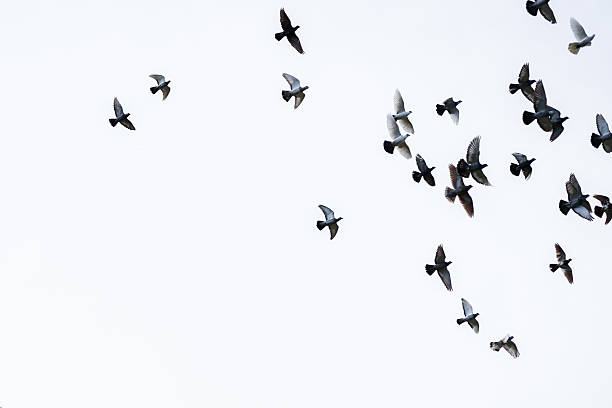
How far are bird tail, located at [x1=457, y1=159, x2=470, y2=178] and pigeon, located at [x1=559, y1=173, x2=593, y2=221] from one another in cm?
313

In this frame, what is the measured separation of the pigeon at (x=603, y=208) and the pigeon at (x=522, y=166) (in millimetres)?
2365

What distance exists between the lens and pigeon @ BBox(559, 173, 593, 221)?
42.3 meters

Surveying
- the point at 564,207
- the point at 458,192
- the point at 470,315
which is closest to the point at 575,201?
the point at 564,207

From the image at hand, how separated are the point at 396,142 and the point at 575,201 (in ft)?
19.3

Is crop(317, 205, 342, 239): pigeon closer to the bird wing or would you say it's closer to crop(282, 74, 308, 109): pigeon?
crop(282, 74, 308, 109): pigeon

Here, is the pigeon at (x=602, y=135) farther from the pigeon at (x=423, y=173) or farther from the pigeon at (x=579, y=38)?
the pigeon at (x=423, y=173)

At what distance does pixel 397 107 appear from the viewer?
44.1 m

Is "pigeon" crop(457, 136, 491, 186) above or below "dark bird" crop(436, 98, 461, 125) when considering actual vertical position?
below

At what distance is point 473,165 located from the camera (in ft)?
138

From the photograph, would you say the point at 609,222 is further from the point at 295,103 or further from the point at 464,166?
the point at 295,103

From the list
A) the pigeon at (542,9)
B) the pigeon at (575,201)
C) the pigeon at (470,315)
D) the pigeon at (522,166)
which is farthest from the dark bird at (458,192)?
the pigeon at (542,9)

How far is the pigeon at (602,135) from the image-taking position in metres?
42.3

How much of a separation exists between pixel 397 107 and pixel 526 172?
483 centimetres

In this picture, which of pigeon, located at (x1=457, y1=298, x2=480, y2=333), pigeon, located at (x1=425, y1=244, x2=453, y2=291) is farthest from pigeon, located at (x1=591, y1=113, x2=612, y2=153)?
pigeon, located at (x1=457, y1=298, x2=480, y2=333)
